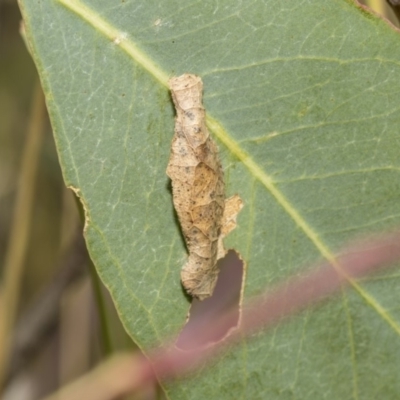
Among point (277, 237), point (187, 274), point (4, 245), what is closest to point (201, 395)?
point (187, 274)

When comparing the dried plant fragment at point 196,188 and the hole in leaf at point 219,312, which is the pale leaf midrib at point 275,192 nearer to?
the dried plant fragment at point 196,188

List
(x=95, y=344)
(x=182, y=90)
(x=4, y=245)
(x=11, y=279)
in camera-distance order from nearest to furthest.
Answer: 1. (x=182, y=90)
2. (x=11, y=279)
3. (x=95, y=344)
4. (x=4, y=245)

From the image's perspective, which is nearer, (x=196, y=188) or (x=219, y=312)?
(x=196, y=188)

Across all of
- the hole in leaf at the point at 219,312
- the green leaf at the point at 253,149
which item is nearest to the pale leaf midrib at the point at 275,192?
the green leaf at the point at 253,149

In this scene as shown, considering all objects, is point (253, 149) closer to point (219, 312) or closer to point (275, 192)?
point (275, 192)

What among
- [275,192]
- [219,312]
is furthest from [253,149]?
[219,312]

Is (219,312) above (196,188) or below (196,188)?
below

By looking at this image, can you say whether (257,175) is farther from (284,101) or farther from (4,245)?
(4,245)
